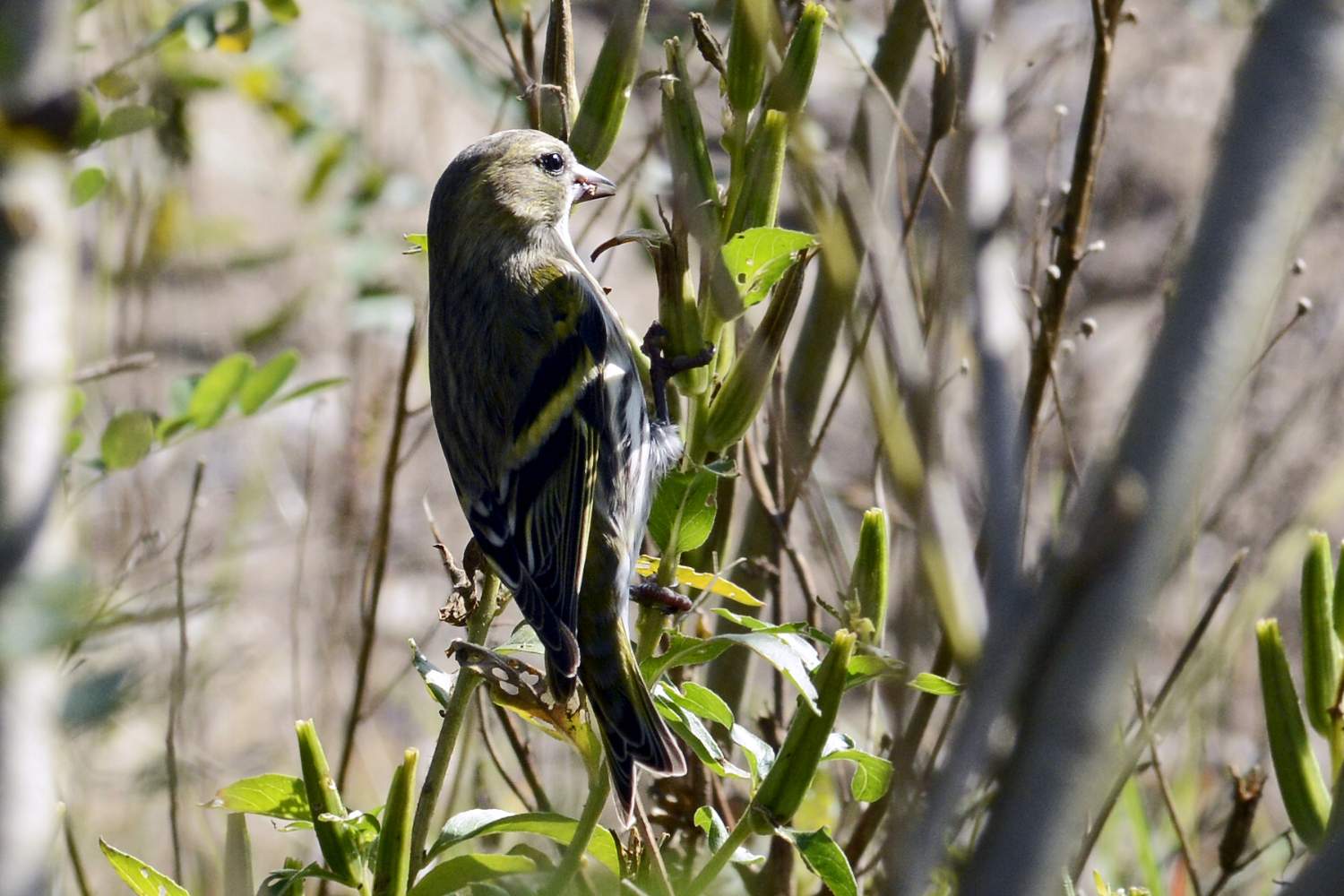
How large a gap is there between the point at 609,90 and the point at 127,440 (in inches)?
44.6

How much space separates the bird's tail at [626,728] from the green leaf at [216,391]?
905 mm

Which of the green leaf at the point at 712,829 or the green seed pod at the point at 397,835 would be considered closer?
the green seed pod at the point at 397,835

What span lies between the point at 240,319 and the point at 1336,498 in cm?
516

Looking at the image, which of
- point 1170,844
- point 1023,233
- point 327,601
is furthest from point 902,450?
point 1023,233

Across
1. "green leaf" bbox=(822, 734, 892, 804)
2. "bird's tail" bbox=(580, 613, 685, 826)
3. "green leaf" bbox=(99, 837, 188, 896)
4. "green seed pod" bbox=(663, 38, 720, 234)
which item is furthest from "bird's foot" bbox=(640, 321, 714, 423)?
"green leaf" bbox=(99, 837, 188, 896)

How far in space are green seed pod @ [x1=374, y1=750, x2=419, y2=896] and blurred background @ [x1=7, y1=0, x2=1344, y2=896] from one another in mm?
318

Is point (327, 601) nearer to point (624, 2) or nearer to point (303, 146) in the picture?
point (303, 146)

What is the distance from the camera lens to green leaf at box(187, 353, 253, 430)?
100 inches

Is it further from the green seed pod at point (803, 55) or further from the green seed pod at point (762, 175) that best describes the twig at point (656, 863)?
the green seed pod at point (803, 55)

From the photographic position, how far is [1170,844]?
3633 mm

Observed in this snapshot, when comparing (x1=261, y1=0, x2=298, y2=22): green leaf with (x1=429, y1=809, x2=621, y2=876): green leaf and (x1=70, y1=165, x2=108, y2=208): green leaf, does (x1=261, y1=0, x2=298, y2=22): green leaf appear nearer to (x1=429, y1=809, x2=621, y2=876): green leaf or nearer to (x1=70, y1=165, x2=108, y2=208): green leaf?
(x1=70, y1=165, x2=108, y2=208): green leaf

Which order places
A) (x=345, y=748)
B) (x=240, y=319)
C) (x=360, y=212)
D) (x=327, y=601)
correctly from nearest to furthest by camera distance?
(x=345, y=748) → (x=360, y=212) → (x=327, y=601) → (x=240, y=319)

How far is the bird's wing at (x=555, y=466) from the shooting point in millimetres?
2172

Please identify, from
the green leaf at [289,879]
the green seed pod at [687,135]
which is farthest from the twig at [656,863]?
the green seed pod at [687,135]
